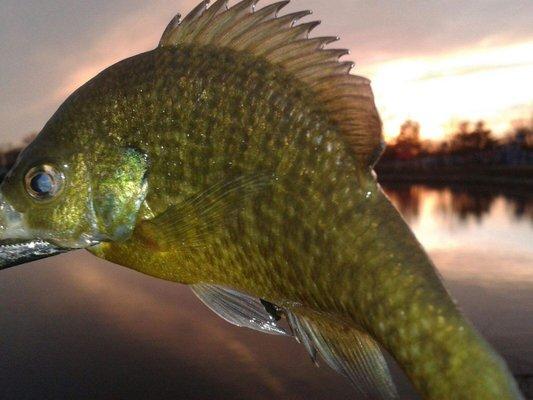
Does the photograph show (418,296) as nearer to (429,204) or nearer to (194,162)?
(194,162)

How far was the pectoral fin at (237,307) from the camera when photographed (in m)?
1.22

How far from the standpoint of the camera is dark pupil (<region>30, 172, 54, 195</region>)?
1.24m

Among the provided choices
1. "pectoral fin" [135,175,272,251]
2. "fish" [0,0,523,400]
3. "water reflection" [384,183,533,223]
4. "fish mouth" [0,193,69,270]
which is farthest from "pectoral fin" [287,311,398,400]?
"water reflection" [384,183,533,223]

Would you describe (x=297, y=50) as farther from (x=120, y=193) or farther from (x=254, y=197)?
(x=120, y=193)

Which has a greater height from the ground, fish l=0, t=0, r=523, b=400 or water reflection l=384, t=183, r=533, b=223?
fish l=0, t=0, r=523, b=400

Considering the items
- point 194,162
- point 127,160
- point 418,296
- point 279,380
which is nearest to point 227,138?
point 194,162

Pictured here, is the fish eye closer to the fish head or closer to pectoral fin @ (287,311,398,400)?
the fish head

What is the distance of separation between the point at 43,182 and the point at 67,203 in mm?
71

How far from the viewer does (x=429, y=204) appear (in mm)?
79125

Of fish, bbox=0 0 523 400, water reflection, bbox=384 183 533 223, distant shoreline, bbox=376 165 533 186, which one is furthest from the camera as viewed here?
distant shoreline, bbox=376 165 533 186

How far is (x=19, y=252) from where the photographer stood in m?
1.21

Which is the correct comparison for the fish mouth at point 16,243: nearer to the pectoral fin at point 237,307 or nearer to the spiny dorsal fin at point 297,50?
the pectoral fin at point 237,307

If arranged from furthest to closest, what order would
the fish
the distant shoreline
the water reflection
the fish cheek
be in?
1. the distant shoreline
2. the water reflection
3. the fish cheek
4. the fish

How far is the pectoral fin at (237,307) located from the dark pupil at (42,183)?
15.2 inches
